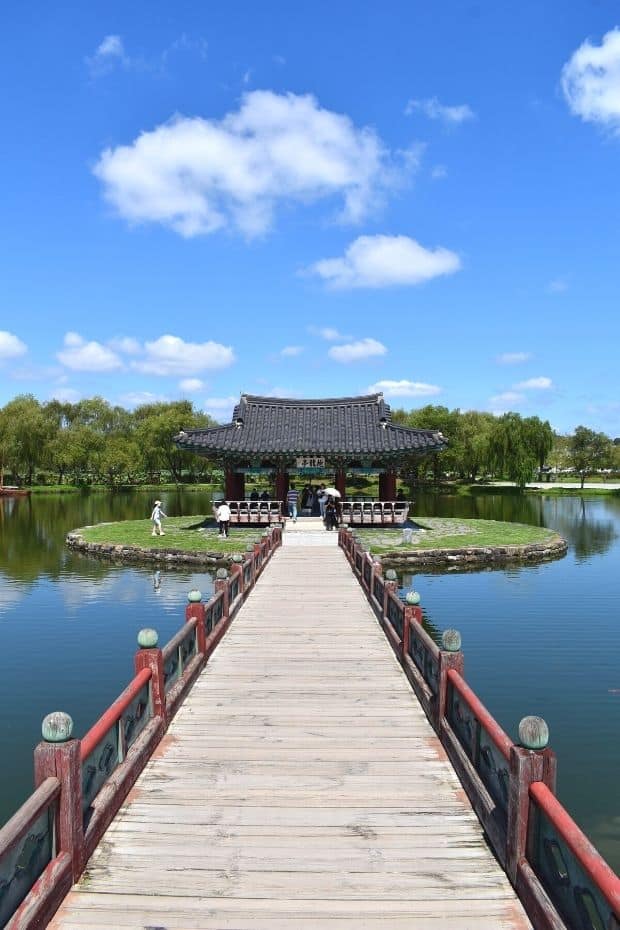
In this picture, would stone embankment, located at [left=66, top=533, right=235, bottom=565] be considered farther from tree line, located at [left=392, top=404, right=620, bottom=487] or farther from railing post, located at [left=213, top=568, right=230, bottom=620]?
tree line, located at [left=392, top=404, right=620, bottom=487]

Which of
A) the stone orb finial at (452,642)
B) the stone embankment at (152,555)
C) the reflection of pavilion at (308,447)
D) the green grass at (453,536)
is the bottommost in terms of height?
the stone embankment at (152,555)

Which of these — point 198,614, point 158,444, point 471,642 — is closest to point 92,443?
point 158,444

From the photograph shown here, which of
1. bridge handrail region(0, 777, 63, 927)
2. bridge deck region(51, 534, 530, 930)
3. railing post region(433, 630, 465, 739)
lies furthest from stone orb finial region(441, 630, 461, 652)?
bridge handrail region(0, 777, 63, 927)

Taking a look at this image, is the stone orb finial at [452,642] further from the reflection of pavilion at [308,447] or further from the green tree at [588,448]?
the green tree at [588,448]

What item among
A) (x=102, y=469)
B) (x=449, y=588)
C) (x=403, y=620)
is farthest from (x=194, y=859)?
(x=102, y=469)

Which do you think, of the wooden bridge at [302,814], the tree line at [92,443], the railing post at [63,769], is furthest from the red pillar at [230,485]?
the tree line at [92,443]

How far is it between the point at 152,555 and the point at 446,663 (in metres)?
19.1

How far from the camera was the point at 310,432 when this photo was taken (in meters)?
32.0

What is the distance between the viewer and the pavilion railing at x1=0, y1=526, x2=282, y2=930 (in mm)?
3742

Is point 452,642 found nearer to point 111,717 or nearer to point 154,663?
point 154,663

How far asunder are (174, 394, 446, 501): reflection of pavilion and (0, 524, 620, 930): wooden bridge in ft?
70.9

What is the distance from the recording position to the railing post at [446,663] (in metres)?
6.55

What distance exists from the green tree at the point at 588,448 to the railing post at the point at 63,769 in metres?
74.6

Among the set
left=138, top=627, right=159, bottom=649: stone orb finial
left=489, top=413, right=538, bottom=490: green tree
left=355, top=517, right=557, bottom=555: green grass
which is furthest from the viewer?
left=489, top=413, right=538, bottom=490: green tree
